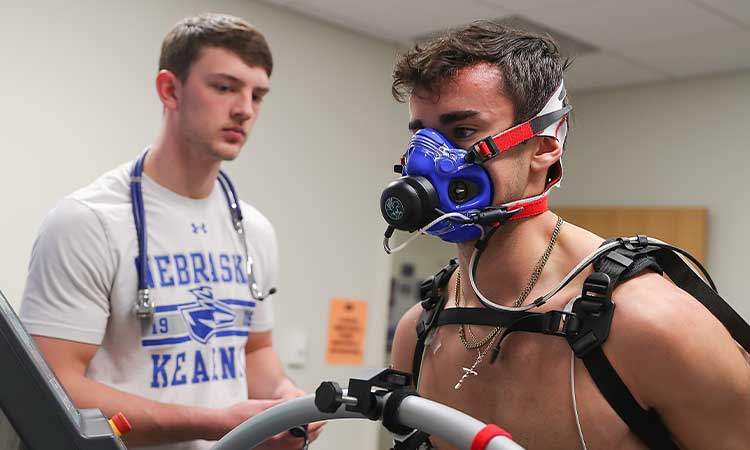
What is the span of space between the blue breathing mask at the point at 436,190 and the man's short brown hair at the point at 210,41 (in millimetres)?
939

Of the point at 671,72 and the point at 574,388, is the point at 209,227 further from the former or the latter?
the point at 671,72

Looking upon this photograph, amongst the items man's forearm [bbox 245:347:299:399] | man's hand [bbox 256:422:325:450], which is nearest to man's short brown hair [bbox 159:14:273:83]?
man's forearm [bbox 245:347:299:399]

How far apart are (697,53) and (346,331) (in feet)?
7.14

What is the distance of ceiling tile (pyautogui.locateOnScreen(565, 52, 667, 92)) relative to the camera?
4297mm

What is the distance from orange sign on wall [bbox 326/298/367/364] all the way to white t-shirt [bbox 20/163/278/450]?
1980 mm

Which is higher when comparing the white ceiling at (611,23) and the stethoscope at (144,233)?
the white ceiling at (611,23)

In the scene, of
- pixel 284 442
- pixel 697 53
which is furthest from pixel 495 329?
pixel 697 53

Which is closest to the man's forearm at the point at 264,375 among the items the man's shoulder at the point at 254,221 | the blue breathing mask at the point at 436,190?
the man's shoulder at the point at 254,221

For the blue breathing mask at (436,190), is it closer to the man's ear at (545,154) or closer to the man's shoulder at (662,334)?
the man's ear at (545,154)

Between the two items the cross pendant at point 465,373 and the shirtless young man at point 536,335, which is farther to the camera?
the cross pendant at point 465,373

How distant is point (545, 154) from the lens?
133 centimetres

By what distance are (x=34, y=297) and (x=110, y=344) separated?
0.19 meters

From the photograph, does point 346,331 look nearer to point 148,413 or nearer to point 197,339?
point 197,339

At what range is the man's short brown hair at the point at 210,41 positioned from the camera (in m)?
2.05
